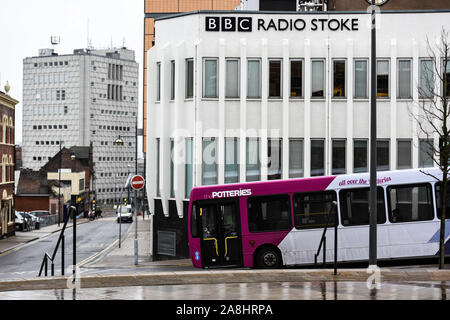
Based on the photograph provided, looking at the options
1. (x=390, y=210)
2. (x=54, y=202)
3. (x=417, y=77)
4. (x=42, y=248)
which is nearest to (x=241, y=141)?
(x=417, y=77)

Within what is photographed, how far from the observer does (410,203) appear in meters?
22.6

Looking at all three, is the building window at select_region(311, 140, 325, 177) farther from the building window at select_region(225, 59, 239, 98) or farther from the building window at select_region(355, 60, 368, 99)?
the building window at select_region(225, 59, 239, 98)

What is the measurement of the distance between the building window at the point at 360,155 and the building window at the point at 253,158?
14.2 ft

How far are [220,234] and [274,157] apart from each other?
9.35 m

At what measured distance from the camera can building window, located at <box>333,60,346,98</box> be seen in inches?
1266

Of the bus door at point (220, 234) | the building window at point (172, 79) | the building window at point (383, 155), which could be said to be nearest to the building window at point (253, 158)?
the building window at point (172, 79)

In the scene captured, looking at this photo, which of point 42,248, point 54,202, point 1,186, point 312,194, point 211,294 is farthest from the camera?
point 54,202

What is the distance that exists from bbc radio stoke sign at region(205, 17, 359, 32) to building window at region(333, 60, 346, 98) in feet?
5.17

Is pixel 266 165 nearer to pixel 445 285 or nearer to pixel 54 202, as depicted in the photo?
pixel 445 285

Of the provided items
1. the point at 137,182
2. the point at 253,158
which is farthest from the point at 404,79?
the point at 137,182

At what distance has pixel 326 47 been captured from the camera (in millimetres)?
32062

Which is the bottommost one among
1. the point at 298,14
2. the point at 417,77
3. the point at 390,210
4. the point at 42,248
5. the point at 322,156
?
the point at 42,248

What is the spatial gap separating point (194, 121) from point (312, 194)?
10669 mm

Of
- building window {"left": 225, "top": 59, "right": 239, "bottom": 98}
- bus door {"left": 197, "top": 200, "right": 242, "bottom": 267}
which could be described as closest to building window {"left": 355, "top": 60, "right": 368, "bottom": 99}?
building window {"left": 225, "top": 59, "right": 239, "bottom": 98}
